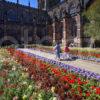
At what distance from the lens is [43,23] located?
67.1 metres

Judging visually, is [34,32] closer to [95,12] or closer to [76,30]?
[76,30]

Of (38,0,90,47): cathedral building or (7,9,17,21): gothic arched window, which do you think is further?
(7,9,17,21): gothic arched window

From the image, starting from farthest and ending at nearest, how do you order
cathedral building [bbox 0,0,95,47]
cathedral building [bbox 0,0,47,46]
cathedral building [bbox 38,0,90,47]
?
1. cathedral building [bbox 0,0,47,46]
2. cathedral building [bbox 0,0,95,47]
3. cathedral building [bbox 38,0,90,47]

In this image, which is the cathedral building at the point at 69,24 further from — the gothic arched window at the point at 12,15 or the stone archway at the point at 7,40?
the stone archway at the point at 7,40

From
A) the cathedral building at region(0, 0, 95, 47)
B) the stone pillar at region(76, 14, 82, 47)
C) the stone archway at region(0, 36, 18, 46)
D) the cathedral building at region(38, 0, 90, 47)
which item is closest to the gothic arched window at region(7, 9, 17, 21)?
the cathedral building at region(0, 0, 95, 47)

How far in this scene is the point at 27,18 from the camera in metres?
67.3

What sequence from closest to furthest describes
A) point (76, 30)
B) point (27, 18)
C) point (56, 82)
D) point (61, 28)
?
point (56, 82) < point (76, 30) < point (61, 28) < point (27, 18)

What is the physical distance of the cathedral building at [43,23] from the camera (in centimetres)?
5303

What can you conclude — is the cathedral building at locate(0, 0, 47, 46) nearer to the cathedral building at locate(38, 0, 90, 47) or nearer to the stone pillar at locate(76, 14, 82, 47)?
the cathedral building at locate(38, 0, 90, 47)

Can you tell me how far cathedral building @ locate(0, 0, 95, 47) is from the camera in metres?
53.0

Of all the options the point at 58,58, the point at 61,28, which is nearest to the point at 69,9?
the point at 61,28

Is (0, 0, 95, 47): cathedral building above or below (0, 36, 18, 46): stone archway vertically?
above

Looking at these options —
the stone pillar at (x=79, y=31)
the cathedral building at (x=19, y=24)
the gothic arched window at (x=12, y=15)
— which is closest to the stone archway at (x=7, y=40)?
the cathedral building at (x=19, y=24)

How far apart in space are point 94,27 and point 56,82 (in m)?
22.8
